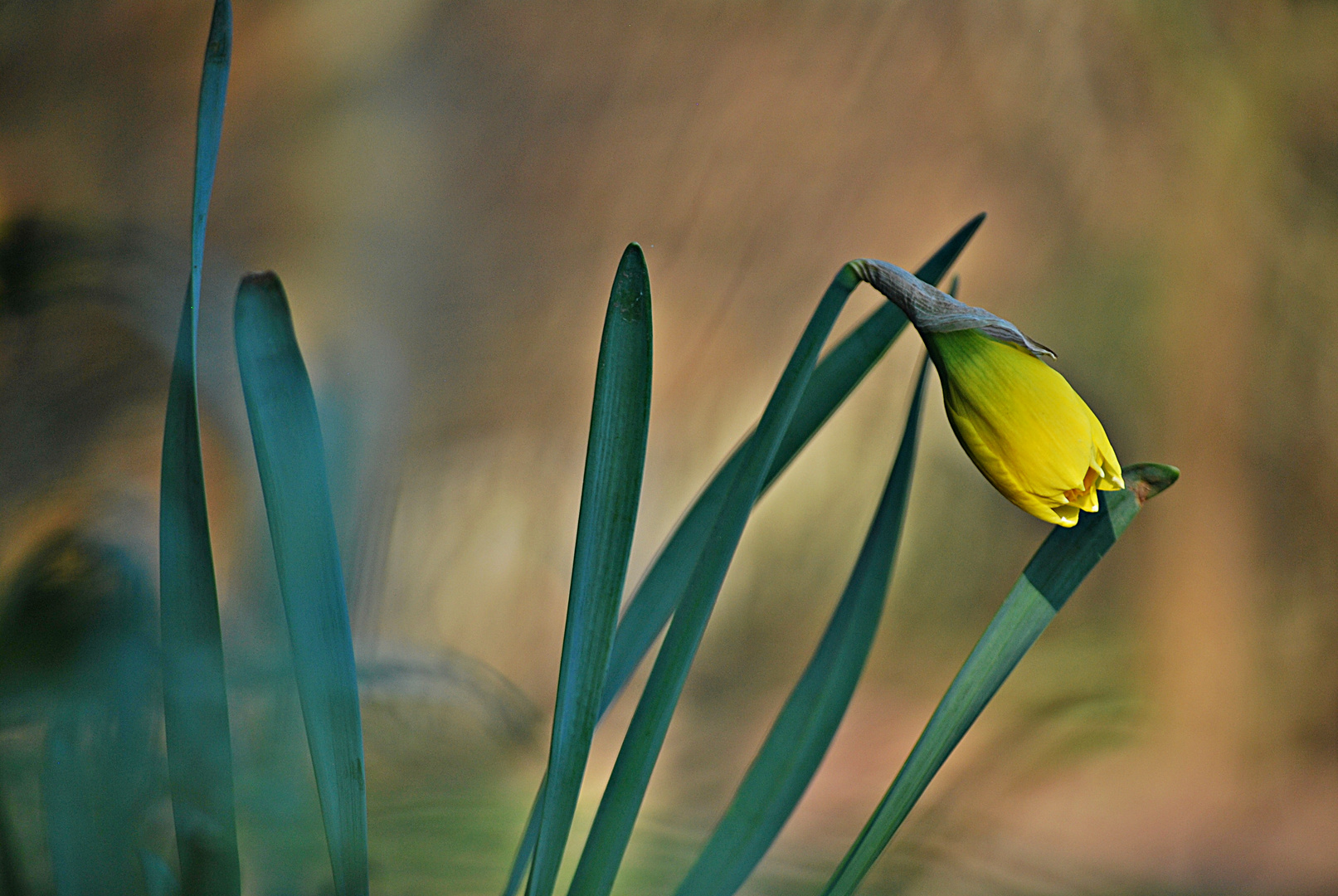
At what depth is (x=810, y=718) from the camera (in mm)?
448

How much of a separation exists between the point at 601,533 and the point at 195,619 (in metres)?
0.17

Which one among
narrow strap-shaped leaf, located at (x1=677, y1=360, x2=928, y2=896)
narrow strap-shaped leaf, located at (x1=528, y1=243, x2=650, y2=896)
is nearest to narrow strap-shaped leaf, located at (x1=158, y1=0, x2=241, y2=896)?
narrow strap-shaped leaf, located at (x1=528, y1=243, x2=650, y2=896)

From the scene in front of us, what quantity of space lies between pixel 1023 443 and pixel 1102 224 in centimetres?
54

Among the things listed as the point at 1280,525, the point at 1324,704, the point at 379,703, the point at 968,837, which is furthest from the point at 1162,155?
the point at 379,703

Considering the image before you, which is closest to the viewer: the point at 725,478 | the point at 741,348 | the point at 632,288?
the point at 632,288

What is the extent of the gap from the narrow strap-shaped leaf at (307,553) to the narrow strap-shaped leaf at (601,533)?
0.07 metres

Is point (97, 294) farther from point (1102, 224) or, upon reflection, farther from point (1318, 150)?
point (1318, 150)

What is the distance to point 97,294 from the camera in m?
0.51

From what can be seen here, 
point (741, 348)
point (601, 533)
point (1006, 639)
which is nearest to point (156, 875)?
point (601, 533)

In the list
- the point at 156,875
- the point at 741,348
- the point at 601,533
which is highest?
the point at 741,348

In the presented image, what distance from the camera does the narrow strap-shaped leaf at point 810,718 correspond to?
42 centimetres

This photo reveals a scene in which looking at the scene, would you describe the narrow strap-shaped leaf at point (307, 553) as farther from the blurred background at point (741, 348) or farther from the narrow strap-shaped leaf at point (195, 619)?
the blurred background at point (741, 348)

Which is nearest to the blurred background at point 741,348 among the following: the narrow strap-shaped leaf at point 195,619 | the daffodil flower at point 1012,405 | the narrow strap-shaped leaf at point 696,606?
the narrow strap-shaped leaf at point 195,619

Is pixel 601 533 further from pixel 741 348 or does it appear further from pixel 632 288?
pixel 741 348
